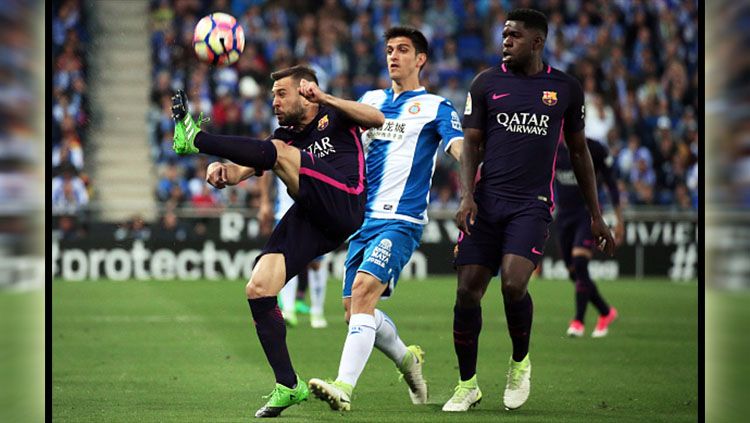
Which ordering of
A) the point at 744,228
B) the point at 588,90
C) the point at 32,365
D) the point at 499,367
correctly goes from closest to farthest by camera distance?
the point at 744,228 → the point at 32,365 → the point at 499,367 → the point at 588,90

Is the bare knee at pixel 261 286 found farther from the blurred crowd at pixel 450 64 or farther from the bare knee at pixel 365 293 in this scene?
the blurred crowd at pixel 450 64

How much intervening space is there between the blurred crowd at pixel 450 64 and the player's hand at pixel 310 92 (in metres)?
14.3

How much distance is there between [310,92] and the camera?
17.1 ft

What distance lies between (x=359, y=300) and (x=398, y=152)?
3.43ft

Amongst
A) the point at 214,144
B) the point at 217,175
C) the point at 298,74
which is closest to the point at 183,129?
the point at 214,144

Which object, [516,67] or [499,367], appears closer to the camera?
[516,67]

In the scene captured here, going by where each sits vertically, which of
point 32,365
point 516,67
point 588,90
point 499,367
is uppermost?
point 588,90

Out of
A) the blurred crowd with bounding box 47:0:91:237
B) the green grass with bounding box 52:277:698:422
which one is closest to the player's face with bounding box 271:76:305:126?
the green grass with bounding box 52:277:698:422

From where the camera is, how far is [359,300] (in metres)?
5.62

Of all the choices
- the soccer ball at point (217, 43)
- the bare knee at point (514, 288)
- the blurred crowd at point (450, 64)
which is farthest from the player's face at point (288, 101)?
the blurred crowd at point (450, 64)

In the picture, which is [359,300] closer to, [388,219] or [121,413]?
[388,219]

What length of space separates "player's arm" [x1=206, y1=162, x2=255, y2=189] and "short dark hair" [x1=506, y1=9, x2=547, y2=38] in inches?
66.0

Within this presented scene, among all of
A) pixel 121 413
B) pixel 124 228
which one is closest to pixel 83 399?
pixel 121 413

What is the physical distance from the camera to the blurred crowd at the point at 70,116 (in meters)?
18.1
